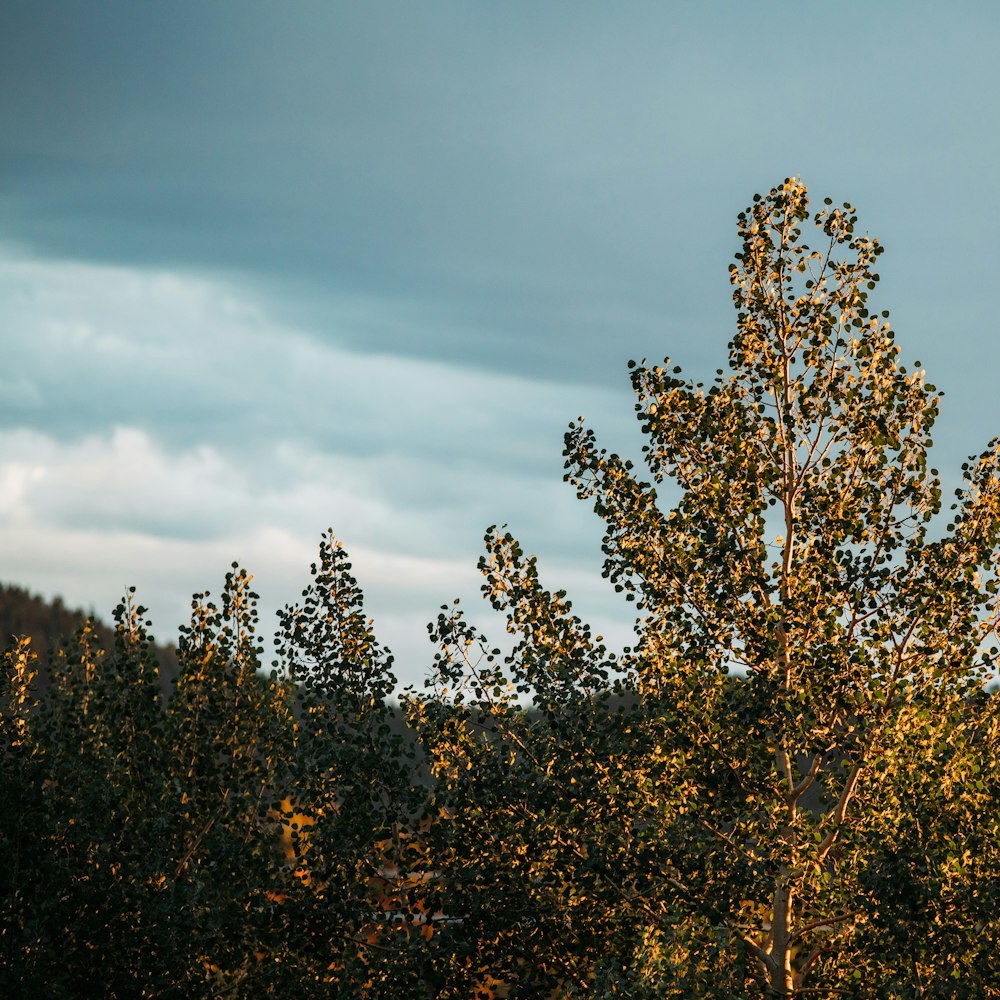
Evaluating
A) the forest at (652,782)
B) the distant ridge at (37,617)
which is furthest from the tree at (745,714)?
the distant ridge at (37,617)

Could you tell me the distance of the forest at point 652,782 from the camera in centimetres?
1312

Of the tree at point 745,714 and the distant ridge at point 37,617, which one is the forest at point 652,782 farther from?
the distant ridge at point 37,617

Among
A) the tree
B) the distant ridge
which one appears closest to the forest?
the tree

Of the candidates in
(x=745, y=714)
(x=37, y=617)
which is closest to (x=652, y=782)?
(x=745, y=714)

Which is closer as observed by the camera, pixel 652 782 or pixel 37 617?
pixel 652 782

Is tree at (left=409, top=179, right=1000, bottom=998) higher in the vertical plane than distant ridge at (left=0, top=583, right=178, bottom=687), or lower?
lower

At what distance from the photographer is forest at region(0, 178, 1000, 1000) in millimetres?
13117

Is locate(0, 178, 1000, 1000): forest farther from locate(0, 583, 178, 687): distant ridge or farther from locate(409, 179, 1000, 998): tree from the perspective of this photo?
locate(0, 583, 178, 687): distant ridge

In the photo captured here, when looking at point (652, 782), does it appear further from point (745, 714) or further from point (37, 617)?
point (37, 617)

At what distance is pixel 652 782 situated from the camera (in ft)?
43.7

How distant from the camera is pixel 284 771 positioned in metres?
15.8

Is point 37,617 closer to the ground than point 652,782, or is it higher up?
higher up

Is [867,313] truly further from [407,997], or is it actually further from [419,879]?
[407,997]

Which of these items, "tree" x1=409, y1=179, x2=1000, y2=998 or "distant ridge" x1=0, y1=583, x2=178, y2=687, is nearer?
"tree" x1=409, y1=179, x2=1000, y2=998
